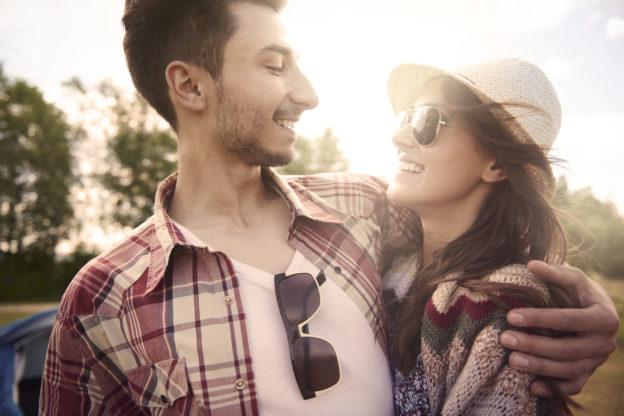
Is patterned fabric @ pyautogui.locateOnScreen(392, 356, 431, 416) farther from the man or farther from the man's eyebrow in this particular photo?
the man's eyebrow

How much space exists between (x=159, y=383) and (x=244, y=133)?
1.39 metres

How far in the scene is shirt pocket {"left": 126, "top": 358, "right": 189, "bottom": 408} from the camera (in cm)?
159

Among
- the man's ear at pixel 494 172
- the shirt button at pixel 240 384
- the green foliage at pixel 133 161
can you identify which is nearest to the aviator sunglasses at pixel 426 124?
the man's ear at pixel 494 172

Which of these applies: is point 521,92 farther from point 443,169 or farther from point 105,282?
point 105,282

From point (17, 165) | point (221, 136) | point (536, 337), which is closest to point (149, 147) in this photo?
point (17, 165)

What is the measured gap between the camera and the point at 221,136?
7.41 feet

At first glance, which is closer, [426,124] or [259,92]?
[426,124]

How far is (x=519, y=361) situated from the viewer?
4.87 feet

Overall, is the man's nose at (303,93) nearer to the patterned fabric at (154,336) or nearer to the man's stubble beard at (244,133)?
the man's stubble beard at (244,133)

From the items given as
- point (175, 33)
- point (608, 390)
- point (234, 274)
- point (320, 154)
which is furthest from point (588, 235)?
point (320, 154)

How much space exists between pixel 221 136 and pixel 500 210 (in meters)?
1.73

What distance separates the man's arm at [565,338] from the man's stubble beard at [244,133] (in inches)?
60.1

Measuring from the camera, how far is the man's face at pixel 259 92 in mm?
2135

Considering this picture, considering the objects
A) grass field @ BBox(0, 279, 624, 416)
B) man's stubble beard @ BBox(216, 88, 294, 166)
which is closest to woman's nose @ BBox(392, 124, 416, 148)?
man's stubble beard @ BBox(216, 88, 294, 166)
